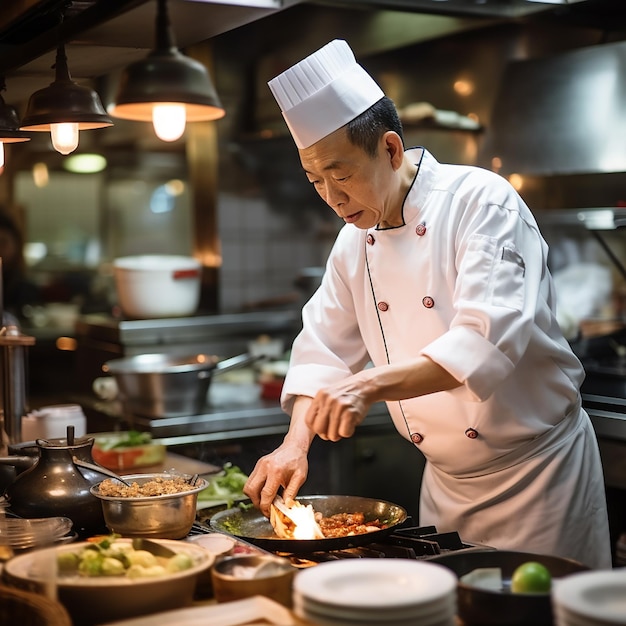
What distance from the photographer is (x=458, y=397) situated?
93.4 inches

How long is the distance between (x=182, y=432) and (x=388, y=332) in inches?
70.5

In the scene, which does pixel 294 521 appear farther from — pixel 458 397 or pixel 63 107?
pixel 63 107

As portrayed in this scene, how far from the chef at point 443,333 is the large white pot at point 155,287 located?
2406 mm

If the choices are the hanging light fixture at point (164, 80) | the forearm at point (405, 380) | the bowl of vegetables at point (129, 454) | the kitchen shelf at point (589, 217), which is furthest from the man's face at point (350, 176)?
the kitchen shelf at point (589, 217)

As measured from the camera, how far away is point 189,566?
5.95ft

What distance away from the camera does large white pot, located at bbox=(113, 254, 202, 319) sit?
520 cm

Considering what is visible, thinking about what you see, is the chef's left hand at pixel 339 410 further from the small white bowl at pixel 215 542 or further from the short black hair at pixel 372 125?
the short black hair at pixel 372 125

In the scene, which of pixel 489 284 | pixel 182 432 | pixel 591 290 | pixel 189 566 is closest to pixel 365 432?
pixel 182 432

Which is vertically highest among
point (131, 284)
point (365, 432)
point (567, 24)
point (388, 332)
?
point (567, 24)

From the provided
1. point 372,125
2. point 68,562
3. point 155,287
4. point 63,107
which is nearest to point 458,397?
point 372,125

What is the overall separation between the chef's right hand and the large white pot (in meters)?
2.86

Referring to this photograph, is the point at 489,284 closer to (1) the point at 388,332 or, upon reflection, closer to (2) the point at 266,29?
(1) the point at 388,332

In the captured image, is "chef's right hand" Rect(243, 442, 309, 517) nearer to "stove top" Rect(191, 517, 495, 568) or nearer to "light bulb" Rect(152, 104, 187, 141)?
"stove top" Rect(191, 517, 495, 568)

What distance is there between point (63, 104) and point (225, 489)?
1.25m
